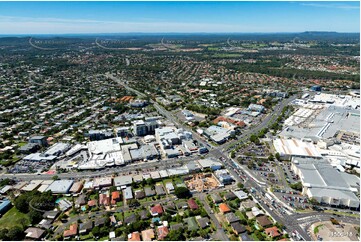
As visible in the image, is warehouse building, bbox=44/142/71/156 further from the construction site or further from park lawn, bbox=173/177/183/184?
the construction site

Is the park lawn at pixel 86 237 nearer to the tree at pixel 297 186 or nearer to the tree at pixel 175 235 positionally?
the tree at pixel 175 235

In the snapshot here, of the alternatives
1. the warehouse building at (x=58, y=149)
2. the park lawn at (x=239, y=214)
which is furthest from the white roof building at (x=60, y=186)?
the park lawn at (x=239, y=214)

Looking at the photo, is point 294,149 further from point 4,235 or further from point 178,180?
point 4,235

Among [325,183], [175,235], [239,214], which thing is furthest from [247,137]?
[175,235]

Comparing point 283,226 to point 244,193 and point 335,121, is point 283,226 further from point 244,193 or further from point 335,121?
point 335,121

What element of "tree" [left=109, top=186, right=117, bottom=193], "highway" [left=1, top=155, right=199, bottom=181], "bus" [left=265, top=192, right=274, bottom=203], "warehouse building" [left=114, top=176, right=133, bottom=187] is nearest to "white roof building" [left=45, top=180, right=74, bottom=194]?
"highway" [left=1, top=155, right=199, bottom=181]

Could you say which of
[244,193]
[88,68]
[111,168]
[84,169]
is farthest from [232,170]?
[88,68]

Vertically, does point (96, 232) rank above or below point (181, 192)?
below
